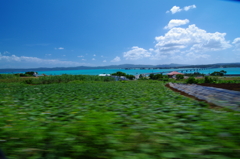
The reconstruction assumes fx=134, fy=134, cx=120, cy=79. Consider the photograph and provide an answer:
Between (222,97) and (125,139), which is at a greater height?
(125,139)

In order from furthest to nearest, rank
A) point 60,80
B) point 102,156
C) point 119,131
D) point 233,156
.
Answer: point 60,80
point 119,131
point 102,156
point 233,156

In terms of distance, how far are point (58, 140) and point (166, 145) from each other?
1324 millimetres

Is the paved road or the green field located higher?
the green field

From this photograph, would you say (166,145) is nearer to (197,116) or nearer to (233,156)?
(233,156)

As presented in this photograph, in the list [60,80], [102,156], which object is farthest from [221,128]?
[60,80]

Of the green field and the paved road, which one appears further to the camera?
the paved road

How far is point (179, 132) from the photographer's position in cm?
179

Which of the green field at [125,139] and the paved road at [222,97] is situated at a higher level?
the green field at [125,139]

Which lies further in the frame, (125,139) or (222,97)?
(222,97)

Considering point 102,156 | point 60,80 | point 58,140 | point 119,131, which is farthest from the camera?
point 60,80

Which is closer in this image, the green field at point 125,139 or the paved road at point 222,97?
the green field at point 125,139

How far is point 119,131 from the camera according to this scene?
6.26 feet

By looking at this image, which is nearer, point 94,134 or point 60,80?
point 94,134

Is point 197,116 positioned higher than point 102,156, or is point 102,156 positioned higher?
point 197,116
